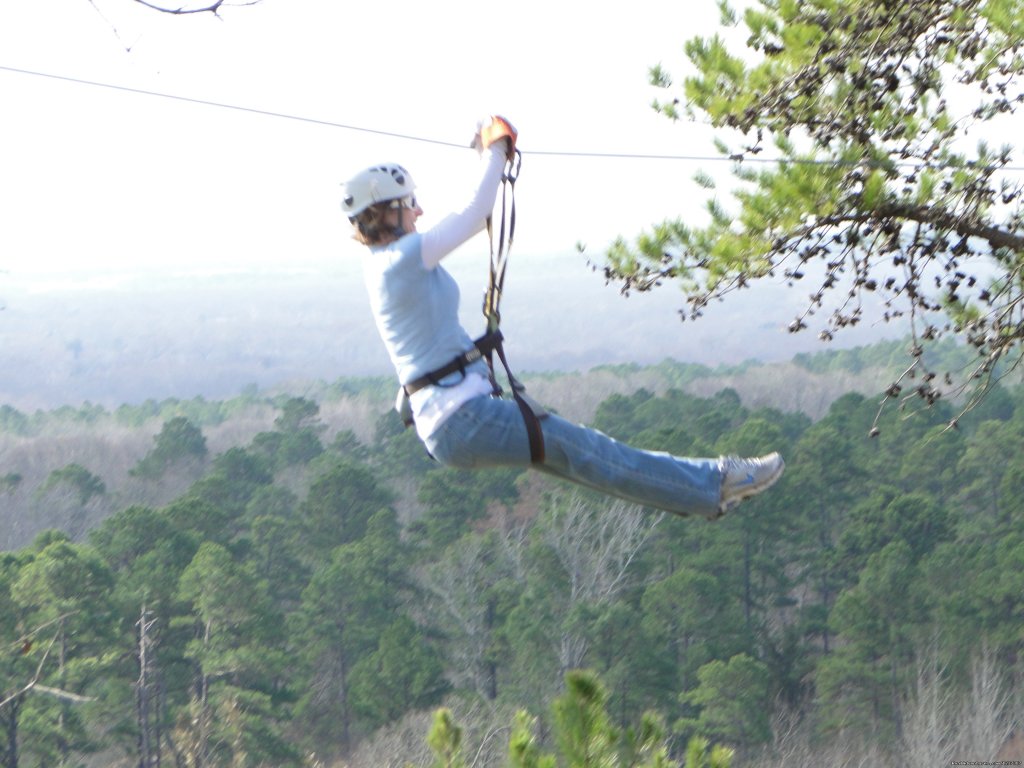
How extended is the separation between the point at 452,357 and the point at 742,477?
896 mm

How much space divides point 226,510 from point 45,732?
938cm

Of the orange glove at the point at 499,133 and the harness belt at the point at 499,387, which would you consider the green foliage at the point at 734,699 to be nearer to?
the harness belt at the point at 499,387

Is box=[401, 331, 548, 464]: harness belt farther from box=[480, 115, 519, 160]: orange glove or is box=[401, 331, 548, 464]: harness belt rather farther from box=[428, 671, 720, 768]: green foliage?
box=[428, 671, 720, 768]: green foliage

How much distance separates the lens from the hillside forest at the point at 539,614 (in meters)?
23.2

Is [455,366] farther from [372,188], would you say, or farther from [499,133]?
[499,133]

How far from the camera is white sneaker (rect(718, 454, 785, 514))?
3746 mm

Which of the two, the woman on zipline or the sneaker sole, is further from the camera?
the sneaker sole

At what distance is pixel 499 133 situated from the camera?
3.58m

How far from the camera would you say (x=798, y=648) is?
90.7 ft

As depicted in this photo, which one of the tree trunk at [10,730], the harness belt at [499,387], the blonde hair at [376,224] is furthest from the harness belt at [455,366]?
the tree trunk at [10,730]

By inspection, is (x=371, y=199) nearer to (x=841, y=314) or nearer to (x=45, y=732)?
(x=841, y=314)

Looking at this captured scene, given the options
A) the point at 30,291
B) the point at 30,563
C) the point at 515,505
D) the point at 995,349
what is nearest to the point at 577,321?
the point at 30,291

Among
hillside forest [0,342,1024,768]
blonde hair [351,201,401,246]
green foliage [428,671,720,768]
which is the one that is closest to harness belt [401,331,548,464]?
blonde hair [351,201,401,246]

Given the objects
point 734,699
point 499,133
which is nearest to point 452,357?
point 499,133
